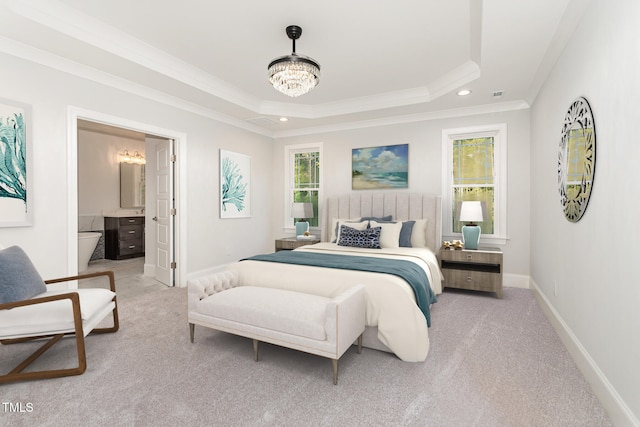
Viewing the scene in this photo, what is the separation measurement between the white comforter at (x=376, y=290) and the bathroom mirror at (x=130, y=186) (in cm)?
498

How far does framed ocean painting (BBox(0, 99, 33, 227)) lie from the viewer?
281cm

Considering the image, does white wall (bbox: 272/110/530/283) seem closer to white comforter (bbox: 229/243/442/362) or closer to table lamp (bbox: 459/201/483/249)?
table lamp (bbox: 459/201/483/249)

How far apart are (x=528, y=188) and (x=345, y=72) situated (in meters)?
2.84

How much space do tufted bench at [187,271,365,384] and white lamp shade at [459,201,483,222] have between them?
2462 mm

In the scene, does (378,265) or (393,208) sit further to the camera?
(393,208)

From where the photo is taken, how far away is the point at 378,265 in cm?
292

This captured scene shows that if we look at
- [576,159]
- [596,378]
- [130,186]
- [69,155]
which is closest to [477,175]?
[576,159]

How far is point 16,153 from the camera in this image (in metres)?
2.89

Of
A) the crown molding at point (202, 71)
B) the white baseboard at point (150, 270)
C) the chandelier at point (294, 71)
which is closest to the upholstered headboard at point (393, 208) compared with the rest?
the crown molding at point (202, 71)

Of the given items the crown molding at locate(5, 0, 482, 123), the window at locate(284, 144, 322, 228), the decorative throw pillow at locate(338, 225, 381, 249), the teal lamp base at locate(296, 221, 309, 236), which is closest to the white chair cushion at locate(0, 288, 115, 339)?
the crown molding at locate(5, 0, 482, 123)

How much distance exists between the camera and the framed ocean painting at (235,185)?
5082 millimetres

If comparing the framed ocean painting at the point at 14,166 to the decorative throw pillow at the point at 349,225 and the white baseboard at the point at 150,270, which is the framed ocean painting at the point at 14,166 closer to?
the white baseboard at the point at 150,270

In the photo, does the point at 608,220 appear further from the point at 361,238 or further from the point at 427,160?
the point at 427,160

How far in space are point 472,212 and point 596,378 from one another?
8.19 ft
